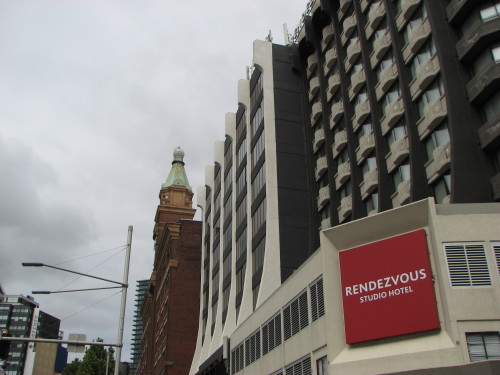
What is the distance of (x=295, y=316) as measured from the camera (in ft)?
103

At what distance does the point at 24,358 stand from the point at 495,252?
18317 centimetres

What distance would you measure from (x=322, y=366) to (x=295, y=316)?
192 inches

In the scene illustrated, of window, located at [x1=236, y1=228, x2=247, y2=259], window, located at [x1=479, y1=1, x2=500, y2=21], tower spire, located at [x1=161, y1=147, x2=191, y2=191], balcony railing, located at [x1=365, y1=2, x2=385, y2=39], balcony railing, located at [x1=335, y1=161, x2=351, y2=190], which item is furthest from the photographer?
tower spire, located at [x1=161, y1=147, x2=191, y2=191]

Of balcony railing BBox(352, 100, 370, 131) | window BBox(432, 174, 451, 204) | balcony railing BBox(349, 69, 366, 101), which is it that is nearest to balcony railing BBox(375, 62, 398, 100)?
balcony railing BBox(352, 100, 370, 131)

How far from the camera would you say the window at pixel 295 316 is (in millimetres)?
30034

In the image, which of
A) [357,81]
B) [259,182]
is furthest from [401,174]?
[259,182]

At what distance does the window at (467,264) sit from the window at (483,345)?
196 centimetres

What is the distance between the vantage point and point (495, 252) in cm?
2216

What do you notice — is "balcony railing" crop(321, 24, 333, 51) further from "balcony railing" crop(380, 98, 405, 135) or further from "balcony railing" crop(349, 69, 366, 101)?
"balcony railing" crop(380, 98, 405, 135)

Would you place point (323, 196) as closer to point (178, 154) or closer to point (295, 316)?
point (295, 316)

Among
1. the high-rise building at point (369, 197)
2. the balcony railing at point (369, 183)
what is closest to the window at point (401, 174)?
the high-rise building at point (369, 197)

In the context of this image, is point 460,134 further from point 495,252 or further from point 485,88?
point 495,252

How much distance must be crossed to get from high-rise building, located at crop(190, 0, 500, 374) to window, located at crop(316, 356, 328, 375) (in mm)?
48

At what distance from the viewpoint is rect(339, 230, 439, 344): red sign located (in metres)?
22.2
